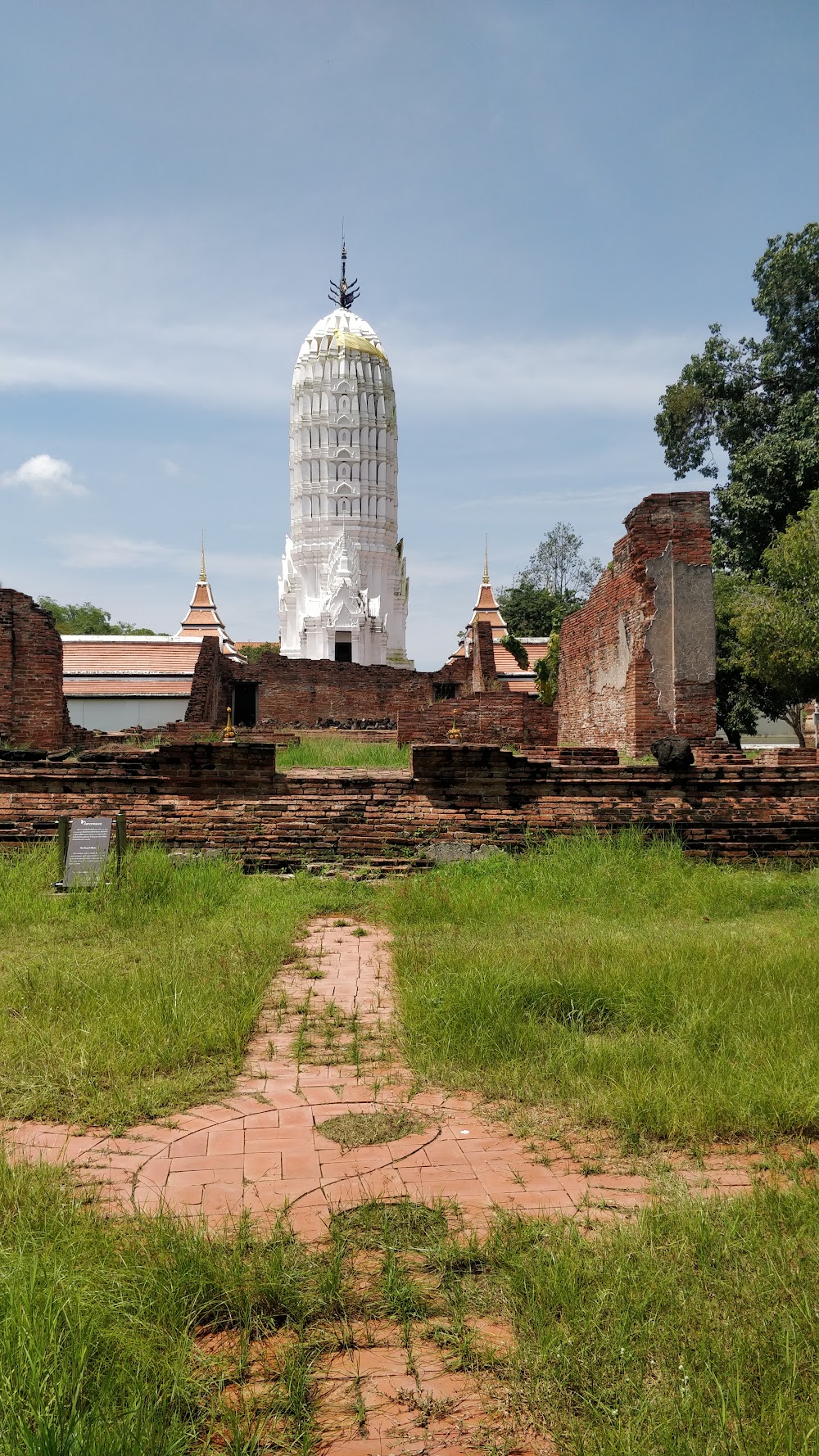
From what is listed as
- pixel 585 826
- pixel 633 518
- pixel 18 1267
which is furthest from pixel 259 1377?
pixel 633 518

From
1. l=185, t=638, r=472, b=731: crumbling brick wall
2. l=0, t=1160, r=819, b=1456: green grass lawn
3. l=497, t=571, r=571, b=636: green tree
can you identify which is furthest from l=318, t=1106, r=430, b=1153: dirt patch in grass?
l=497, t=571, r=571, b=636: green tree

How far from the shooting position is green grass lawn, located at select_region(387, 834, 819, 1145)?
2953 millimetres

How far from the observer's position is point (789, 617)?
60.2ft

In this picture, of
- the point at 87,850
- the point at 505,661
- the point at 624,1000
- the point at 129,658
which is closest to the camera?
the point at 624,1000

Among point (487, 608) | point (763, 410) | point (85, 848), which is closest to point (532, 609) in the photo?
point (487, 608)

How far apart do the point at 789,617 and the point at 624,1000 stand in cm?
1616

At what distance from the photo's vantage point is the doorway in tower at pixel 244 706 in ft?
85.8

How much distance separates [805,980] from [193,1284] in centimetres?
301

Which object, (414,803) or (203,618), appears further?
(203,618)

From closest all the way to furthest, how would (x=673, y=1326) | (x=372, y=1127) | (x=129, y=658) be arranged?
1. (x=673, y=1326)
2. (x=372, y=1127)
3. (x=129, y=658)

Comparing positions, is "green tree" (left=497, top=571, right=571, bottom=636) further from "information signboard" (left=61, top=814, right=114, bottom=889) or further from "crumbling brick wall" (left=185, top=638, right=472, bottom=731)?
"information signboard" (left=61, top=814, right=114, bottom=889)

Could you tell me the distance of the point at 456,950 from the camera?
4.64 metres

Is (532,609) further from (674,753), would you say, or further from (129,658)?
(674,753)

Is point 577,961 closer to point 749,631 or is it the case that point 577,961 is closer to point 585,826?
point 585,826
